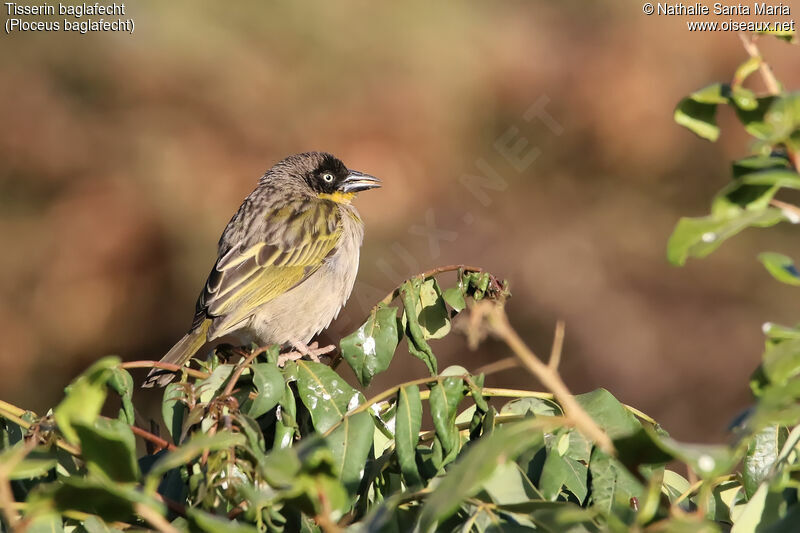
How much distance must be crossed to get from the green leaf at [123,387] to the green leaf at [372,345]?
0.56 m

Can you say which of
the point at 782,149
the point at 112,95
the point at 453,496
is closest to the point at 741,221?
the point at 782,149

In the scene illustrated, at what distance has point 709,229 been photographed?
128 centimetres

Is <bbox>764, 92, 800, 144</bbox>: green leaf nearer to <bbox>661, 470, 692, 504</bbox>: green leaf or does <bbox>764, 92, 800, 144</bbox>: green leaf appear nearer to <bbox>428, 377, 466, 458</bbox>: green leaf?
<bbox>428, 377, 466, 458</bbox>: green leaf

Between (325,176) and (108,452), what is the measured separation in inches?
179

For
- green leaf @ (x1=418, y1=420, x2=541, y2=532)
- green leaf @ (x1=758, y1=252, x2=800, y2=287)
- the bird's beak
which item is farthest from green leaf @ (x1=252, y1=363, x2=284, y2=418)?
the bird's beak

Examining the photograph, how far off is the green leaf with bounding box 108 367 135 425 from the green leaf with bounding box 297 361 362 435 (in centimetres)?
40

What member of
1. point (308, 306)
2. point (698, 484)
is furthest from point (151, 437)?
point (308, 306)

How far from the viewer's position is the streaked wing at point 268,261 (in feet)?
15.7

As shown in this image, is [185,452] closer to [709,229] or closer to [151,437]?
[151,437]

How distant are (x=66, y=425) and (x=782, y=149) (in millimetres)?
1141

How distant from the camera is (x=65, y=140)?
7363mm

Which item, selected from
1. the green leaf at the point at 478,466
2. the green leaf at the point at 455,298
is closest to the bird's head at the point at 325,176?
the green leaf at the point at 455,298

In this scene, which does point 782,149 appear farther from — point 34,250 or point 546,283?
point 34,250

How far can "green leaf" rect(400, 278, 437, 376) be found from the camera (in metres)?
2.31
